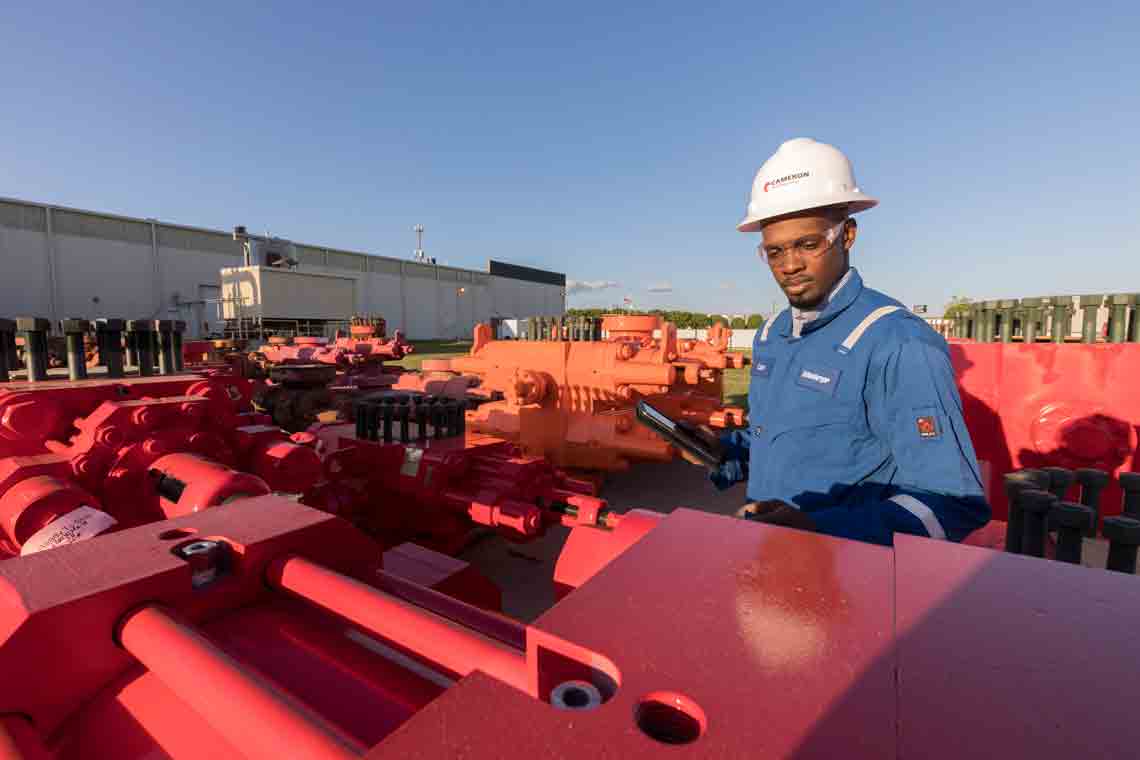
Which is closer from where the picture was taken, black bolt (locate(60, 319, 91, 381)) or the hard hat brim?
the hard hat brim

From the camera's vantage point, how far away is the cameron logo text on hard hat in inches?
70.2

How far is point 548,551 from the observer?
4.56 meters

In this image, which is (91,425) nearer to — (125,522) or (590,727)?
(125,522)

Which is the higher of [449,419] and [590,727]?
[590,727]

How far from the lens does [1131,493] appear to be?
1951 mm

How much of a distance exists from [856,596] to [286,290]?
29.7 metres

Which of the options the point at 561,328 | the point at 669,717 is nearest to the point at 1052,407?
the point at 669,717

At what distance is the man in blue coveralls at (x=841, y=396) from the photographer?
1.39 metres

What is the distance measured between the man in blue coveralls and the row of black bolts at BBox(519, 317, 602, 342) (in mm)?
5163

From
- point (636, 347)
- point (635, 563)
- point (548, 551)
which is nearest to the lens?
point (635, 563)

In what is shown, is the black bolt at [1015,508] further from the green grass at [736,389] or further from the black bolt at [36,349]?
the green grass at [736,389]

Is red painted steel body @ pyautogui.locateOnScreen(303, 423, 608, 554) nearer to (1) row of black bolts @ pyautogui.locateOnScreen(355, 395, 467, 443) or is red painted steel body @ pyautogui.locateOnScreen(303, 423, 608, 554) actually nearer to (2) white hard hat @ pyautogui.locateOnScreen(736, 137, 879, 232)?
(1) row of black bolts @ pyautogui.locateOnScreen(355, 395, 467, 443)

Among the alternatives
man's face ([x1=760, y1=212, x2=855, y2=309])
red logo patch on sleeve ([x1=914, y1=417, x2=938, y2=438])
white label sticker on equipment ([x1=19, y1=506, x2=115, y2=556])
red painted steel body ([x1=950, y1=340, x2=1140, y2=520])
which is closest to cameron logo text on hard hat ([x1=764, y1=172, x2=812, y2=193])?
man's face ([x1=760, y1=212, x2=855, y2=309])

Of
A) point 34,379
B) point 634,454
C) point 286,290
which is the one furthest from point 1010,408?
point 286,290
